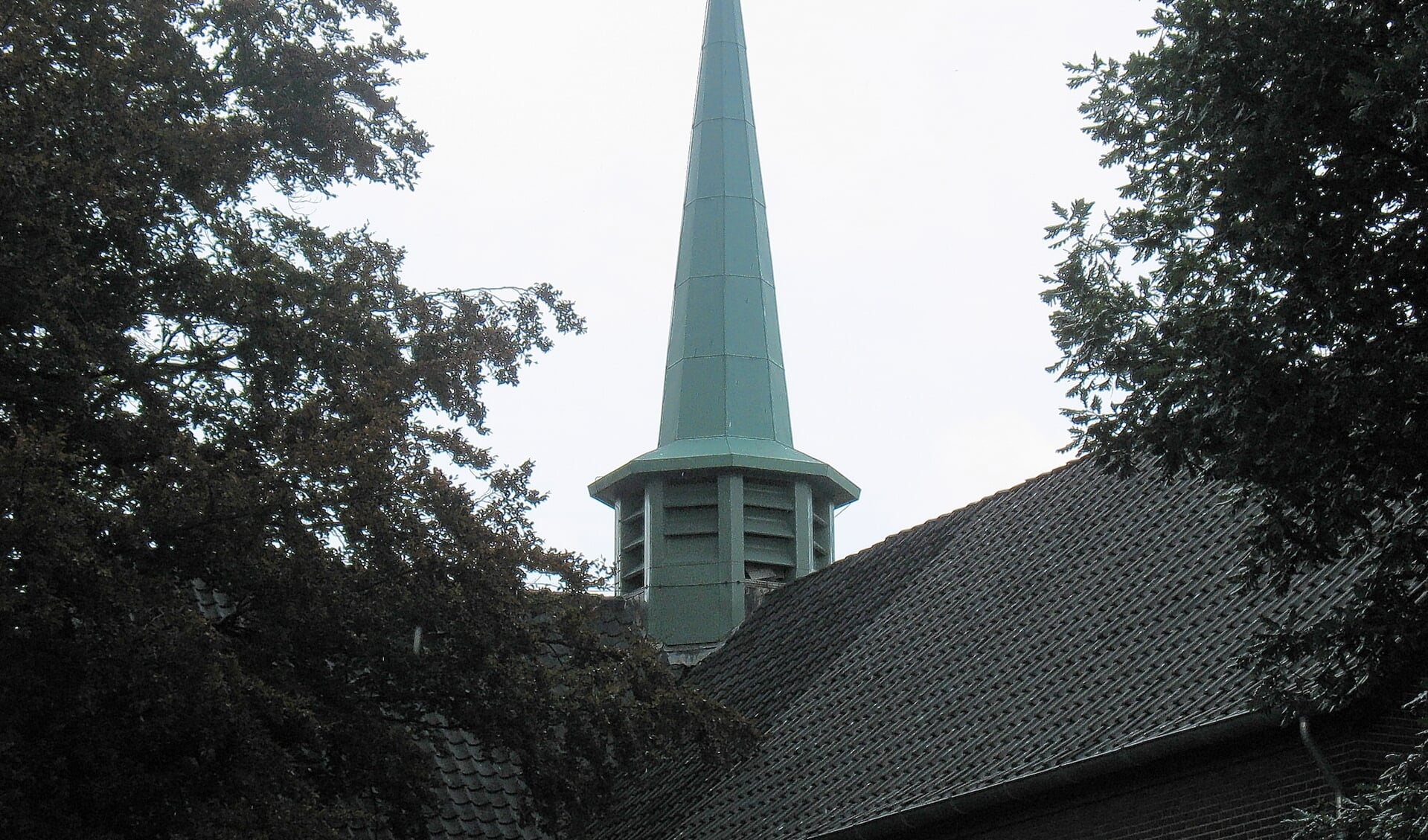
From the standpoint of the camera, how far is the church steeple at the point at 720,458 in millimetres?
19859

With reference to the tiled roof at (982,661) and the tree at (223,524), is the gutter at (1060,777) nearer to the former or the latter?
the tiled roof at (982,661)

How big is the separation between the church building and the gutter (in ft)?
0.07

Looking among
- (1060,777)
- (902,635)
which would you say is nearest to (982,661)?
(902,635)

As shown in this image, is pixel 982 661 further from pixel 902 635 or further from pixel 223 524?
pixel 223 524

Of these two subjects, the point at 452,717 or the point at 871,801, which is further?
the point at 871,801

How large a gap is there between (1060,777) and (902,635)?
478 centimetres

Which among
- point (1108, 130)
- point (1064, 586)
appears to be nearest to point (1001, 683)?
point (1064, 586)

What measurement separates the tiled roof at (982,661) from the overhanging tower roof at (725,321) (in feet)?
7.48

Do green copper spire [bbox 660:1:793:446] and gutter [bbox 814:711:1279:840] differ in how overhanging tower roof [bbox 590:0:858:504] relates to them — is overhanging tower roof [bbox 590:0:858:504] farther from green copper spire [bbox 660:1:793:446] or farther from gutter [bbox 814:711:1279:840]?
gutter [bbox 814:711:1279:840]

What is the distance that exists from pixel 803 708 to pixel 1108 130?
930 centimetres

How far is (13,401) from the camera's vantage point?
35.1 ft

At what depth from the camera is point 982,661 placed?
46.7 ft

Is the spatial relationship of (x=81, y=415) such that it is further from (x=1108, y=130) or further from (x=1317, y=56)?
(x=1317, y=56)

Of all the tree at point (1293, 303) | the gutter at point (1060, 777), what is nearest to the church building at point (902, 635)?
the gutter at point (1060, 777)
